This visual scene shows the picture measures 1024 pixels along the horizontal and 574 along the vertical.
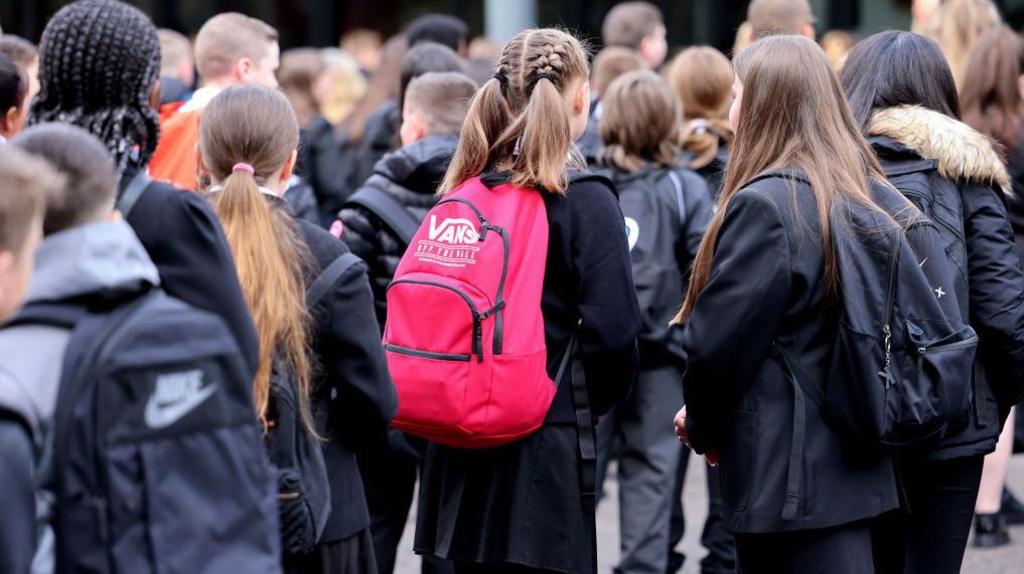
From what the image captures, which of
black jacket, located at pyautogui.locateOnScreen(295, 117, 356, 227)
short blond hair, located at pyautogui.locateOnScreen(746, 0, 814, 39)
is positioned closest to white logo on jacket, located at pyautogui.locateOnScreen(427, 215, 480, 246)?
short blond hair, located at pyautogui.locateOnScreen(746, 0, 814, 39)

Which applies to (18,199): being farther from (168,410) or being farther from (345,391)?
(345,391)

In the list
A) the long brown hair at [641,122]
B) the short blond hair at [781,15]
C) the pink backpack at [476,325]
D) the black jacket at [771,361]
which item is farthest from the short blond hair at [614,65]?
the black jacket at [771,361]

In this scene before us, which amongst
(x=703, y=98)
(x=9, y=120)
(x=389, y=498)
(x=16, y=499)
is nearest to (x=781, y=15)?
(x=703, y=98)

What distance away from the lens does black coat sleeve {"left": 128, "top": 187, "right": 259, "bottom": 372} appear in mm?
2787

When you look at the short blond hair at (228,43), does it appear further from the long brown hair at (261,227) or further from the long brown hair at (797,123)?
the long brown hair at (797,123)

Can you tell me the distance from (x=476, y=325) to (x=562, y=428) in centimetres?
40

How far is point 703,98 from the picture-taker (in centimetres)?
622

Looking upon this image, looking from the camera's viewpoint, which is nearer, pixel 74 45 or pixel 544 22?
pixel 74 45

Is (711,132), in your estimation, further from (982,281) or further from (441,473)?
(441,473)

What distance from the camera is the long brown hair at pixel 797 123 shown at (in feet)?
11.4

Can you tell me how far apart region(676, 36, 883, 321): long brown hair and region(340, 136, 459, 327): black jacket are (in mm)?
1485

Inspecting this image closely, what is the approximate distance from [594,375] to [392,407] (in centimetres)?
63

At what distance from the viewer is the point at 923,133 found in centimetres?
405

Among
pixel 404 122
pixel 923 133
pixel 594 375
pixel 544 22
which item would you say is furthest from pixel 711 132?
pixel 544 22
